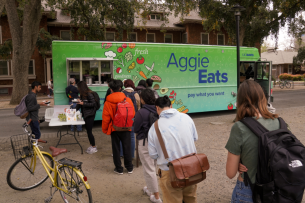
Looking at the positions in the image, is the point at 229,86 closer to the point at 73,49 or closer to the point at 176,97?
the point at 176,97

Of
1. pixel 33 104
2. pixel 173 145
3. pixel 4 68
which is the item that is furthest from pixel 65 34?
pixel 173 145

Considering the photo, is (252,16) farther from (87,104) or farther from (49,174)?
(49,174)

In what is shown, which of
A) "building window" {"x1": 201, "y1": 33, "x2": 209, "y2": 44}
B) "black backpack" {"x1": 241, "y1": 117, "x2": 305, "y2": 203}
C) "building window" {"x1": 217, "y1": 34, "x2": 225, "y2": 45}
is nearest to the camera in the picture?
"black backpack" {"x1": 241, "y1": 117, "x2": 305, "y2": 203}

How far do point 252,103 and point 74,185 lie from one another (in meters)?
2.45

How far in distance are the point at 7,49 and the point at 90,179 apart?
1739 cm

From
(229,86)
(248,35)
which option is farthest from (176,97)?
(248,35)

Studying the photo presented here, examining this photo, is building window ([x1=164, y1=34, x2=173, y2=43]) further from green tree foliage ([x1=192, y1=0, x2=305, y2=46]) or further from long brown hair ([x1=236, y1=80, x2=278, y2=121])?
long brown hair ([x1=236, y1=80, x2=278, y2=121])

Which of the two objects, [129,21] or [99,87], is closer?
[99,87]

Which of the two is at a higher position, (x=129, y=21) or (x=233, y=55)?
(x=129, y=21)

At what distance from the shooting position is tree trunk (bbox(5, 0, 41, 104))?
1498 cm

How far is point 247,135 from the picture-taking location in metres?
2.15

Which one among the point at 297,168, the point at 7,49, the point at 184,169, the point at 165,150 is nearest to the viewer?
the point at 297,168

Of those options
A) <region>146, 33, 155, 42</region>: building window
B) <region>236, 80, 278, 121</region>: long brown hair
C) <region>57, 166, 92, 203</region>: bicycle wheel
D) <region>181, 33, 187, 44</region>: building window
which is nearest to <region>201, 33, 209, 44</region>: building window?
<region>181, 33, 187, 44</region>: building window

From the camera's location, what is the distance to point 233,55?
11.8m
